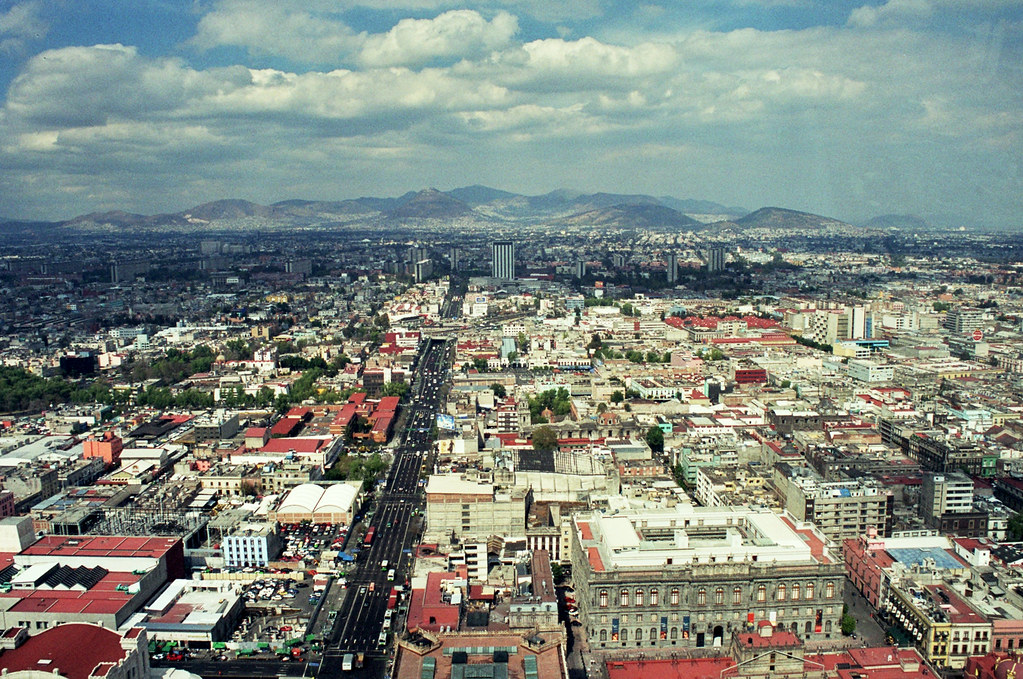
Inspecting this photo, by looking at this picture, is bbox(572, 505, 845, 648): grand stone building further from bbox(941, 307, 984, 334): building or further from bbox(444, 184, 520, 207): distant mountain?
bbox(444, 184, 520, 207): distant mountain

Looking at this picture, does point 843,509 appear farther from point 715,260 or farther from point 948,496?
point 715,260

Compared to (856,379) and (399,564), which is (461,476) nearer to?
(399,564)

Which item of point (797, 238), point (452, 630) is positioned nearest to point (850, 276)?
point (797, 238)

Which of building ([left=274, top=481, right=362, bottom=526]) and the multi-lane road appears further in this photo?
building ([left=274, top=481, right=362, bottom=526])

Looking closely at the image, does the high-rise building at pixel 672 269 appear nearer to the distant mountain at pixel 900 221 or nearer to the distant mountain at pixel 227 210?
the distant mountain at pixel 900 221

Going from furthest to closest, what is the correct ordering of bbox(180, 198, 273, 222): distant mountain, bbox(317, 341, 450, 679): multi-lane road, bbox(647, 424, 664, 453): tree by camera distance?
bbox(180, 198, 273, 222): distant mountain
bbox(647, 424, 664, 453): tree
bbox(317, 341, 450, 679): multi-lane road

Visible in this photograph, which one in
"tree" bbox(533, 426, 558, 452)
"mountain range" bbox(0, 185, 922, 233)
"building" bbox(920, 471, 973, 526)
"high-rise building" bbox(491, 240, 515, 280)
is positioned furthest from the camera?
"mountain range" bbox(0, 185, 922, 233)

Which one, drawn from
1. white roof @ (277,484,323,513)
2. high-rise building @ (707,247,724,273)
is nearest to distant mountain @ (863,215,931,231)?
high-rise building @ (707,247,724,273)
